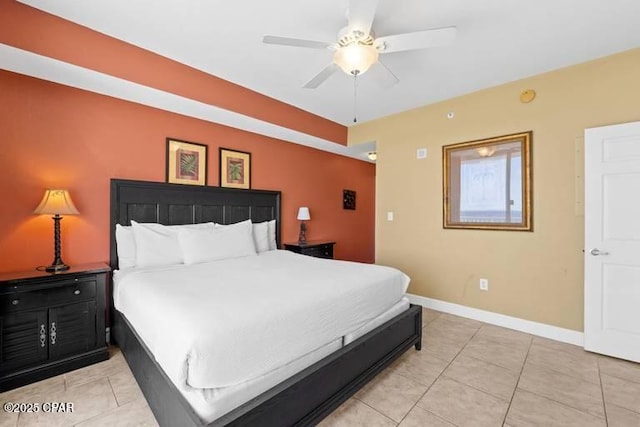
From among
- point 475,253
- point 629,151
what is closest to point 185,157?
point 475,253

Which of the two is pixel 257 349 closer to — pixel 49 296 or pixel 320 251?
pixel 49 296

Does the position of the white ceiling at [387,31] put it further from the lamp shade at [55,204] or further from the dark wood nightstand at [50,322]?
the dark wood nightstand at [50,322]

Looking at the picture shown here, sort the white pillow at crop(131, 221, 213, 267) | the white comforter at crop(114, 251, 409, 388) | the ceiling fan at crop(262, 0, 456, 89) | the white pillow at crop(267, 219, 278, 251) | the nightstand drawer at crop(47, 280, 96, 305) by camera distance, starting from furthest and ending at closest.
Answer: the white pillow at crop(267, 219, 278, 251)
the white pillow at crop(131, 221, 213, 267)
the nightstand drawer at crop(47, 280, 96, 305)
the ceiling fan at crop(262, 0, 456, 89)
the white comforter at crop(114, 251, 409, 388)

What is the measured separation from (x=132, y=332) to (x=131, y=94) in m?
2.19

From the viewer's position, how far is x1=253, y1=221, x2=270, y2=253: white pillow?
11.8 ft

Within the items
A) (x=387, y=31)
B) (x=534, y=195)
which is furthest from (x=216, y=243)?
(x=534, y=195)

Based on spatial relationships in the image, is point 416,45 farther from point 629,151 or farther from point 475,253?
point 475,253

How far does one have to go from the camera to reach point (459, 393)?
197 cm

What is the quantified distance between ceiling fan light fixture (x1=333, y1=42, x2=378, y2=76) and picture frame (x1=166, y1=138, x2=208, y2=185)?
206cm

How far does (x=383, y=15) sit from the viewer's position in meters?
2.06

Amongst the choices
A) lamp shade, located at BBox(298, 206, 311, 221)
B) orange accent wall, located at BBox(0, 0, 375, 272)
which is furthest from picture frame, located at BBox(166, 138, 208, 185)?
lamp shade, located at BBox(298, 206, 311, 221)

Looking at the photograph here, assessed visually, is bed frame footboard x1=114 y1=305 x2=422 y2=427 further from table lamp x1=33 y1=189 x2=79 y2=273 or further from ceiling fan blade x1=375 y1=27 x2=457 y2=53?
ceiling fan blade x1=375 y1=27 x2=457 y2=53

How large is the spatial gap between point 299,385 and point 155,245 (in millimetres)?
2044

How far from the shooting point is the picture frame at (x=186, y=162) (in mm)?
3164
